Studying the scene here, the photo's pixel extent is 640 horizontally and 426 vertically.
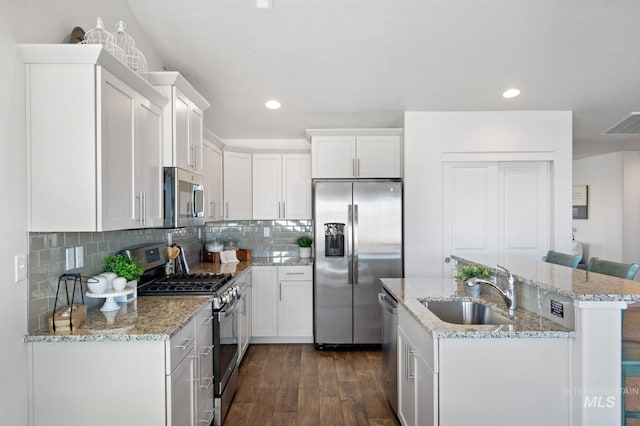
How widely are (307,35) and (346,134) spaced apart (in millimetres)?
1519

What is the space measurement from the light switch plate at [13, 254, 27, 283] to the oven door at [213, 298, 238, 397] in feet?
3.55

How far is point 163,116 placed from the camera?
7.47 feet

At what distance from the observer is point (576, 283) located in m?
1.77

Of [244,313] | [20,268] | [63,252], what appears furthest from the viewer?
[244,313]

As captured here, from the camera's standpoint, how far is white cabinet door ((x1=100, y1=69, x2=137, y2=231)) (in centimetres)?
163

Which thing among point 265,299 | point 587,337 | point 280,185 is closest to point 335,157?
point 280,185

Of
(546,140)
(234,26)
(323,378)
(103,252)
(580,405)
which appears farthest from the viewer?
(546,140)

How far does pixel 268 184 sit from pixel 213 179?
0.74 metres

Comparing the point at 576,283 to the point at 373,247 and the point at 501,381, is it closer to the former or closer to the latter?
the point at 501,381

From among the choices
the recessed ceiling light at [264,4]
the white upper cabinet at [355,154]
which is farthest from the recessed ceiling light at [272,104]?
the recessed ceiling light at [264,4]

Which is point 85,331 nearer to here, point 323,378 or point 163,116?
point 163,116

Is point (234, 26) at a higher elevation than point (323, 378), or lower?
higher

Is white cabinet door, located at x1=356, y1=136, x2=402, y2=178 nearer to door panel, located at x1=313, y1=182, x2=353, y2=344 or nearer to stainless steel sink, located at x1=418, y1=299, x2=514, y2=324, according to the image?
door panel, located at x1=313, y1=182, x2=353, y2=344

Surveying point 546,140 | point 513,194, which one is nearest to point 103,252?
point 513,194
